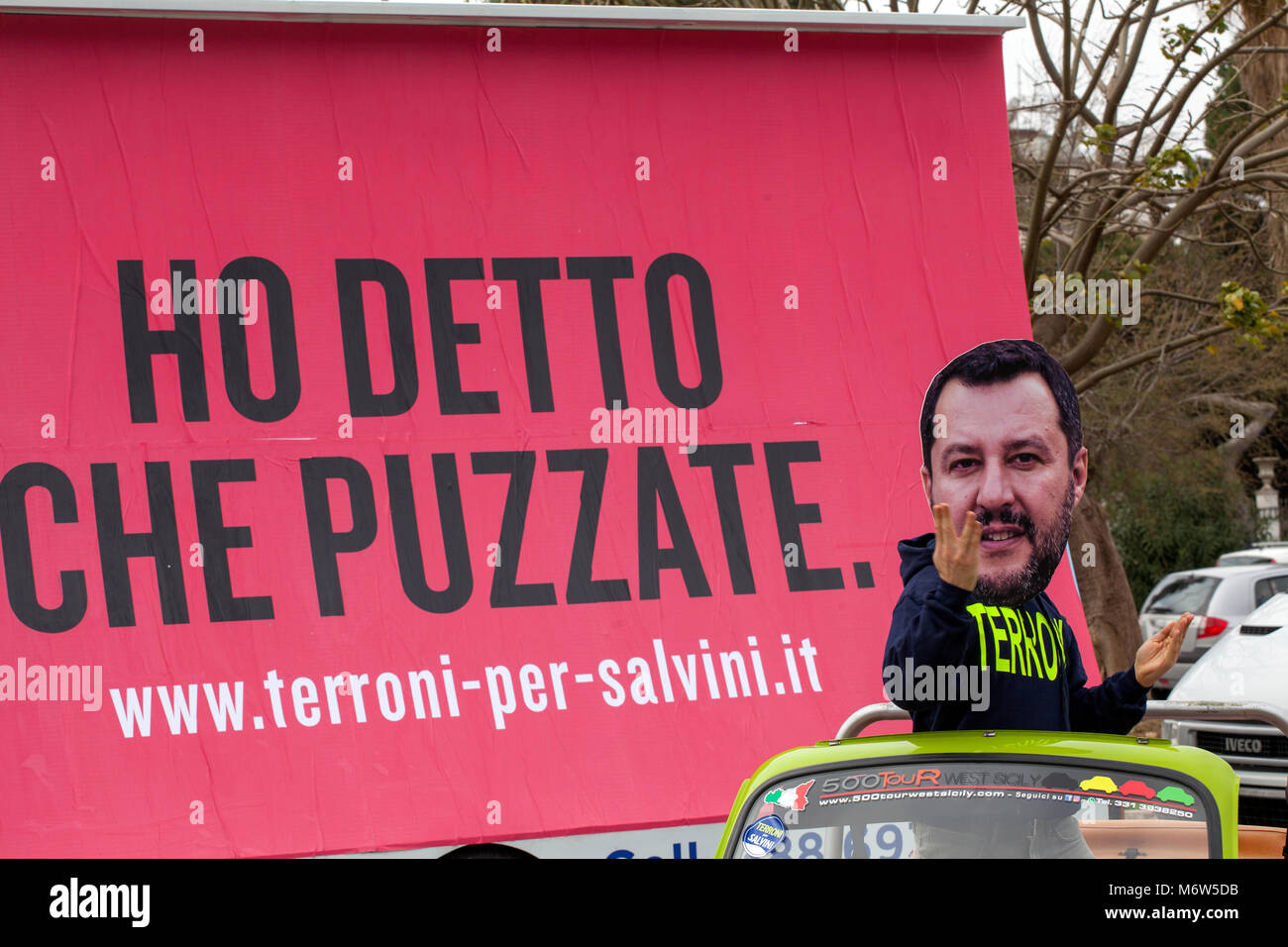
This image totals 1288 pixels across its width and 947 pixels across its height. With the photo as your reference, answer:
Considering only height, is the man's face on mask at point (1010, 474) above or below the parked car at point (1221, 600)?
above

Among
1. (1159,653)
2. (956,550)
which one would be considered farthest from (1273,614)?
(956,550)

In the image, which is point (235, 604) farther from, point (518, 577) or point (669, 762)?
point (669, 762)

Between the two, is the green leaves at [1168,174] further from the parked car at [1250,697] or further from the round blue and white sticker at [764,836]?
the round blue and white sticker at [764,836]

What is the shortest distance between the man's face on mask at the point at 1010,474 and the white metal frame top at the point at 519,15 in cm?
233

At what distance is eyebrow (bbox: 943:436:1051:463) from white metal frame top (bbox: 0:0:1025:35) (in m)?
2.45

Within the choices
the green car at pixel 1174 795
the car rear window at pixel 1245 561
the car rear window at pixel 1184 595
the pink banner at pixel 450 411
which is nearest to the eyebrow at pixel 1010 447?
the pink banner at pixel 450 411

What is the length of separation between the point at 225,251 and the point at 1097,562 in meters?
8.83

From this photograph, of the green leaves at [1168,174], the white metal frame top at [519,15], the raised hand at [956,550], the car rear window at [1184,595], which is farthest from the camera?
the car rear window at [1184,595]

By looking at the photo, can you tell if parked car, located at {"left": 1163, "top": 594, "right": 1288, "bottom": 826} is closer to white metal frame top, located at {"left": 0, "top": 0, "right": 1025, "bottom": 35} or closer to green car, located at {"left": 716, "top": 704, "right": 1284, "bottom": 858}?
white metal frame top, located at {"left": 0, "top": 0, "right": 1025, "bottom": 35}

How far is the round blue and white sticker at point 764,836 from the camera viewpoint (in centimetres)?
286

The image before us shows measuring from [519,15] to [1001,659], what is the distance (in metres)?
3.48

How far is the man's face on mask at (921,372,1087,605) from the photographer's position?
4.12 meters

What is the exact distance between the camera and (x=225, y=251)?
204 inches

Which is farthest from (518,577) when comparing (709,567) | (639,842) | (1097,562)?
(1097,562)
